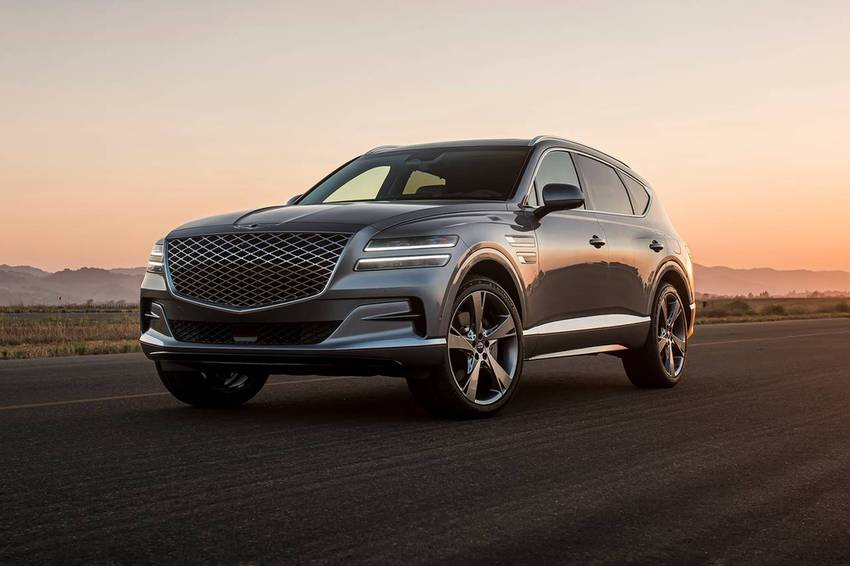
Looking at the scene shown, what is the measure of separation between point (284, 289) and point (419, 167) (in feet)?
8.17

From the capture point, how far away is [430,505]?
4.59 m

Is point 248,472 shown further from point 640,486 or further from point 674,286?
point 674,286

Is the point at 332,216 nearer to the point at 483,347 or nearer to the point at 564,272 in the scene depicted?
the point at 483,347

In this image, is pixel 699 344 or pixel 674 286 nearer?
pixel 674 286

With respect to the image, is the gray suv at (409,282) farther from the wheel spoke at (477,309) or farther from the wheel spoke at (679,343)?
the wheel spoke at (679,343)

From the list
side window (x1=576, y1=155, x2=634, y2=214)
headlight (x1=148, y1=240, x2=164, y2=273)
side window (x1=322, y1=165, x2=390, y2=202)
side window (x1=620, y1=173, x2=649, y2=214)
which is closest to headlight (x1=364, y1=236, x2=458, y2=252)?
headlight (x1=148, y1=240, x2=164, y2=273)

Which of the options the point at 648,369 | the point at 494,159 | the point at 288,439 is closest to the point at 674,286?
the point at 648,369

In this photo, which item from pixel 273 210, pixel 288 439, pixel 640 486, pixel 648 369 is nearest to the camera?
pixel 640 486

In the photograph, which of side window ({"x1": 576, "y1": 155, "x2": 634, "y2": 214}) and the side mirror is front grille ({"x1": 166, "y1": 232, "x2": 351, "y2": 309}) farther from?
side window ({"x1": 576, "y1": 155, "x2": 634, "y2": 214})

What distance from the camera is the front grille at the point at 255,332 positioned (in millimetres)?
Result: 6902

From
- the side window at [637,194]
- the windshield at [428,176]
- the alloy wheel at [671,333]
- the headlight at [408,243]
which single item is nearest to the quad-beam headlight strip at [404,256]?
the headlight at [408,243]

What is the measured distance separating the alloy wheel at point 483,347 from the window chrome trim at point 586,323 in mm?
297

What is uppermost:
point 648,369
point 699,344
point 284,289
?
point 284,289

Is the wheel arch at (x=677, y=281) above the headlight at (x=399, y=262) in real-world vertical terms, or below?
below
